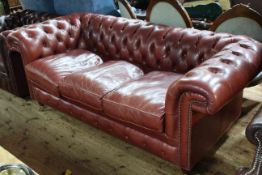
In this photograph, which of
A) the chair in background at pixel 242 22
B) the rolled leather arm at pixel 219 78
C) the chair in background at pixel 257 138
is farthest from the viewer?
the chair in background at pixel 242 22

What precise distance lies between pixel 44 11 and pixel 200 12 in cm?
194

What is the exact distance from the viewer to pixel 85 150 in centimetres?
212

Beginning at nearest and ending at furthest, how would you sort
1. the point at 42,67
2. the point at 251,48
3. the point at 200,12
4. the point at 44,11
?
1. the point at 251,48
2. the point at 42,67
3. the point at 200,12
4. the point at 44,11

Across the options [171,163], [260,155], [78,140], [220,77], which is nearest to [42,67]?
[78,140]

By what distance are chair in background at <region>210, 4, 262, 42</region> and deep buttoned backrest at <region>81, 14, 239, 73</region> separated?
31cm

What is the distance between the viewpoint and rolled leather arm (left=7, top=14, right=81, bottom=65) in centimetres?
257

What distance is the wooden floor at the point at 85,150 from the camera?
190 cm

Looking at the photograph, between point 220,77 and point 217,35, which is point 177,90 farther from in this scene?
point 217,35

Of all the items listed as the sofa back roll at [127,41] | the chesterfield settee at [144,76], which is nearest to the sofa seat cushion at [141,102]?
the chesterfield settee at [144,76]

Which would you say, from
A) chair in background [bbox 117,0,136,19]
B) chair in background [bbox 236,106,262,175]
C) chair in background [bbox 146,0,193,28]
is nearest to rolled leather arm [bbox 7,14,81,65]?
chair in background [bbox 117,0,136,19]

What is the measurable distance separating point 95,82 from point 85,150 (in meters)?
0.50

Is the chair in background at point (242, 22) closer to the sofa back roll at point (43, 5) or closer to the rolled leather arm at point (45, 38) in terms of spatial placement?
the rolled leather arm at point (45, 38)

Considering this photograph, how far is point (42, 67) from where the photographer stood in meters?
2.46

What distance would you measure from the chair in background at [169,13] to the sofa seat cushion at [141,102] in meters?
0.71
